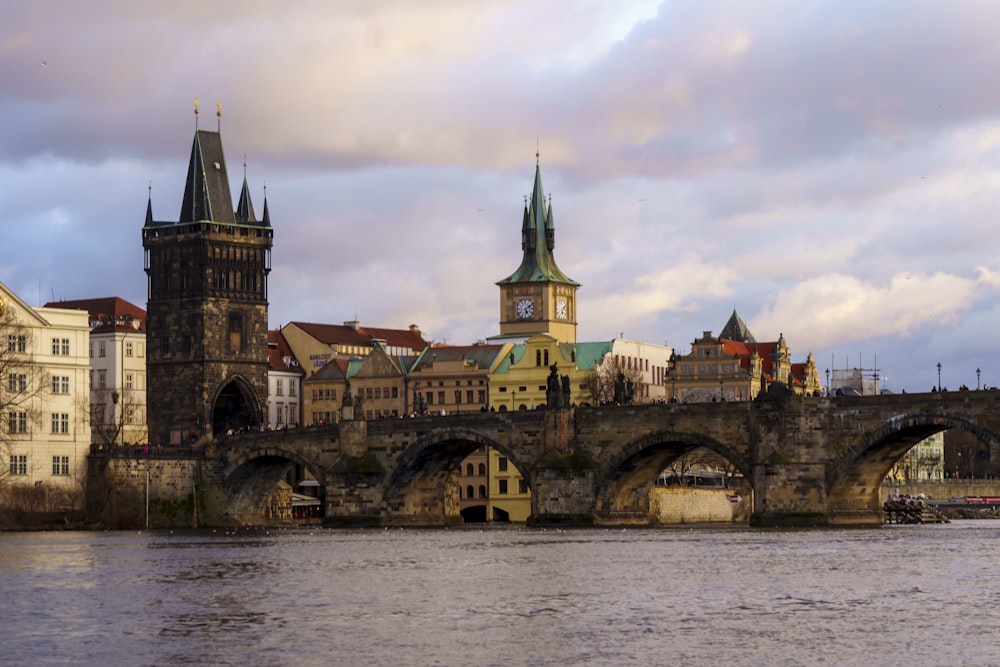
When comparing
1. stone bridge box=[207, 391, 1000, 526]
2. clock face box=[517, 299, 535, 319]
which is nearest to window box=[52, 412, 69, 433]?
stone bridge box=[207, 391, 1000, 526]

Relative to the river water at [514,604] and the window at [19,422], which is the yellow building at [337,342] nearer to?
the window at [19,422]

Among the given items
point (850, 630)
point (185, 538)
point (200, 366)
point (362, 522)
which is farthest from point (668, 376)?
point (850, 630)

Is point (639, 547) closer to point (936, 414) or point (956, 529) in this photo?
point (936, 414)

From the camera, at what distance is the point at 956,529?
121 metres

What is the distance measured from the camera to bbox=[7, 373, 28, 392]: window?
114 meters

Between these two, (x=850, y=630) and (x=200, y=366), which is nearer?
(x=850, y=630)

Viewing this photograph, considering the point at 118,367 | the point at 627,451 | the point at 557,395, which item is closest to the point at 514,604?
the point at 627,451

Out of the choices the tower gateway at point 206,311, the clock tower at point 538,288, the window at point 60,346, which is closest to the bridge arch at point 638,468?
the window at point 60,346

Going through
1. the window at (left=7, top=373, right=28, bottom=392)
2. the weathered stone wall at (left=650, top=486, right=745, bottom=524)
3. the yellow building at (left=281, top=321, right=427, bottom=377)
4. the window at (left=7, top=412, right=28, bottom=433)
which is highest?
the yellow building at (left=281, top=321, right=427, bottom=377)

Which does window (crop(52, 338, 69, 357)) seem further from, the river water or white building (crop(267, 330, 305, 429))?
white building (crop(267, 330, 305, 429))

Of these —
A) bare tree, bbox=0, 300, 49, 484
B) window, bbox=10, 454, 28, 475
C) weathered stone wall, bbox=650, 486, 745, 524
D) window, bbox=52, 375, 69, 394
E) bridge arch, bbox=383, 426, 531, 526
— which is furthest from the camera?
weathered stone wall, bbox=650, 486, 745, 524

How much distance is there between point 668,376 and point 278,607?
120 metres

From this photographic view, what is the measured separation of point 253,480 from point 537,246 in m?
59.5

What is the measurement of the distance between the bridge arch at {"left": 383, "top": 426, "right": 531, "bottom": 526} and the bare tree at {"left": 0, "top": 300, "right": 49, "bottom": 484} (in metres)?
21.2
